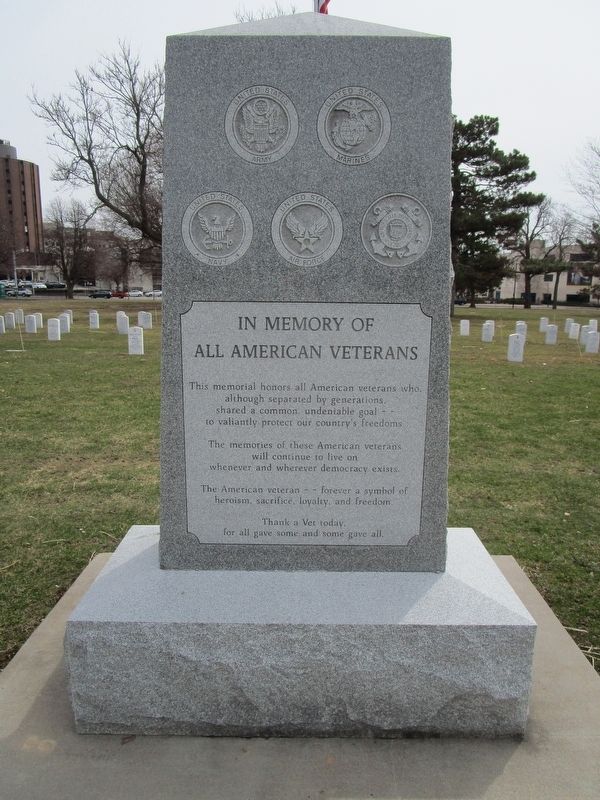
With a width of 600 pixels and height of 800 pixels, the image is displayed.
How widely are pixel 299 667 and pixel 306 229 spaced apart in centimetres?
185

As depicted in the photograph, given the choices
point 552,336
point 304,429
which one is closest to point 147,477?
point 304,429

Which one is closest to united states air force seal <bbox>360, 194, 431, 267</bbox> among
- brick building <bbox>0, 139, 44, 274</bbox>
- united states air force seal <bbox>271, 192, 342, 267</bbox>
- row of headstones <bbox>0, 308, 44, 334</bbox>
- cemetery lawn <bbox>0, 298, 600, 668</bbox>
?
united states air force seal <bbox>271, 192, 342, 267</bbox>

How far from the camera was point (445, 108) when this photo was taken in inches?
102

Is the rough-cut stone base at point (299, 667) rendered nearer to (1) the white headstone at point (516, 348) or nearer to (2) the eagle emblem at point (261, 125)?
(2) the eagle emblem at point (261, 125)

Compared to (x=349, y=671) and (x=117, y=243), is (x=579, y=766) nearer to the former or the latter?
(x=349, y=671)

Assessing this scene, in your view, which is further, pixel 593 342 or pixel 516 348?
pixel 593 342

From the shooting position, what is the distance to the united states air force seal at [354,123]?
259 centimetres

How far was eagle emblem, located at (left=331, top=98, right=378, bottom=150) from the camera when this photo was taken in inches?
102

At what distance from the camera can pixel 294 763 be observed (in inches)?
93.9

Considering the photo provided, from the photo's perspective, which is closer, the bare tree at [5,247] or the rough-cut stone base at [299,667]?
the rough-cut stone base at [299,667]

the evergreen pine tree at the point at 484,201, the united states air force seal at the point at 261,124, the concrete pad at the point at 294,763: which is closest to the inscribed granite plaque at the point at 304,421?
the united states air force seal at the point at 261,124

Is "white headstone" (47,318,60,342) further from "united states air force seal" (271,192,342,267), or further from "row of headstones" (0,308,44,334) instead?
"united states air force seal" (271,192,342,267)

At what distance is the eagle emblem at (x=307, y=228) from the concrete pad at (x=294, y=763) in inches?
83.5

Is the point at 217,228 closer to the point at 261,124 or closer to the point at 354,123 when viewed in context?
the point at 261,124
